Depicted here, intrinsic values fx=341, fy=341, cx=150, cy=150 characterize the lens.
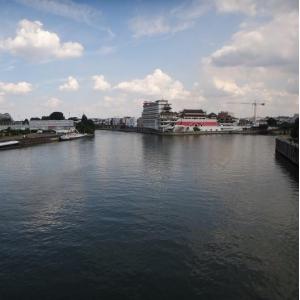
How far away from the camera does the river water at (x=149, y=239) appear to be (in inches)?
481

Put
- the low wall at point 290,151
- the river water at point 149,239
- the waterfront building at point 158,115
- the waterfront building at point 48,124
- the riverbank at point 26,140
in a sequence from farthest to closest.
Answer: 1. the waterfront building at point 48,124
2. the waterfront building at point 158,115
3. the riverbank at point 26,140
4. the low wall at point 290,151
5. the river water at point 149,239

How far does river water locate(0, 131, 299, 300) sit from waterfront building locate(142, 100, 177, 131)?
11624cm

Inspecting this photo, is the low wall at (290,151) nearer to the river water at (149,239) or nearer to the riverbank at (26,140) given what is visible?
the river water at (149,239)

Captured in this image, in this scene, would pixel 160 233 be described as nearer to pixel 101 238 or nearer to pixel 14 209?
pixel 101 238

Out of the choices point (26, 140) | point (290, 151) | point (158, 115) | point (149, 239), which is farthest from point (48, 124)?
point (149, 239)

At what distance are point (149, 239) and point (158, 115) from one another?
13881cm

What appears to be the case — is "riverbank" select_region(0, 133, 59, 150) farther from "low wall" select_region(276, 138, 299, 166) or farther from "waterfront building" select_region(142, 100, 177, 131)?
"waterfront building" select_region(142, 100, 177, 131)

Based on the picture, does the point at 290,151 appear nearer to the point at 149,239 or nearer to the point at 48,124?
the point at 149,239

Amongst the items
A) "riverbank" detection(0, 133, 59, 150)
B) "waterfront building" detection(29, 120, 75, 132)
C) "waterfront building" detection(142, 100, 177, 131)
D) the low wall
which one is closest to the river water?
the low wall

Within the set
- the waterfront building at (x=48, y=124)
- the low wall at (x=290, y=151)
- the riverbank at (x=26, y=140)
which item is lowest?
the low wall at (x=290, y=151)

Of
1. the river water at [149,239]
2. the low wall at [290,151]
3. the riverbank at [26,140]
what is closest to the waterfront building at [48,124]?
the riverbank at [26,140]

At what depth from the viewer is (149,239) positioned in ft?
53.9

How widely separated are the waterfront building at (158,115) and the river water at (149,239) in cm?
11624

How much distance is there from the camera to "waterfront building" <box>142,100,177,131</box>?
146700 millimetres
